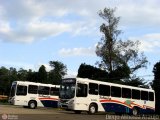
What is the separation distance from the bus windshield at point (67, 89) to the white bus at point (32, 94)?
9.07 m

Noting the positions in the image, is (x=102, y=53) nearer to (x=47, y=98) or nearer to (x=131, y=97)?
(x=47, y=98)

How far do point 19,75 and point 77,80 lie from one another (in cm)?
9621

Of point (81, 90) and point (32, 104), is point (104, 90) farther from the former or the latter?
point (32, 104)

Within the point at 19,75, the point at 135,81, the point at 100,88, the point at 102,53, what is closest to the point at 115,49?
the point at 102,53

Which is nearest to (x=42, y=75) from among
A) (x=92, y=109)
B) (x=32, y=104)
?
(x=32, y=104)

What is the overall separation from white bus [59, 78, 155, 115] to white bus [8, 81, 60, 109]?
8920 millimetres

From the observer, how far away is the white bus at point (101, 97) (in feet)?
101

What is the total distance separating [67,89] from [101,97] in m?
3.15

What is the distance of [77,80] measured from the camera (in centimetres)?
3078

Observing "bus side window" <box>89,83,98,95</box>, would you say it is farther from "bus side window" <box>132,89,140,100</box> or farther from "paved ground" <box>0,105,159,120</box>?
"bus side window" <box>132,89,140,100</box>

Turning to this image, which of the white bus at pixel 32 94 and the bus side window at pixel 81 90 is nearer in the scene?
the bus side window at pixel 81 90

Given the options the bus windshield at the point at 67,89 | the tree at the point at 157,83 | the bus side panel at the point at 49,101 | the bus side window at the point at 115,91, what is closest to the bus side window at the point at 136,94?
the bus side window at the point at 115,91

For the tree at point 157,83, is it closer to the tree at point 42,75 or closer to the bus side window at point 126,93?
the bus side window at point 126,93

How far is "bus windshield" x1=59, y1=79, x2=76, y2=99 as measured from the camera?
101ft
